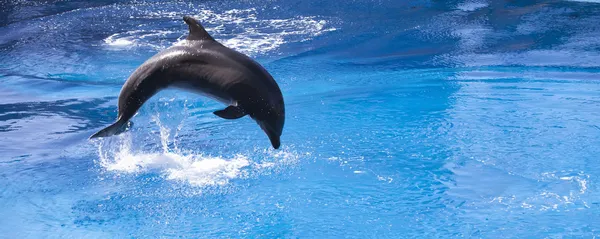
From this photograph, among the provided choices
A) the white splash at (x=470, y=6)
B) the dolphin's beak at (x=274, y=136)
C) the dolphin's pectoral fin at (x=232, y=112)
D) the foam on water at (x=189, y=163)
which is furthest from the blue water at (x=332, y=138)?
the dolphin's pectoral fin at (x=232, y=112)

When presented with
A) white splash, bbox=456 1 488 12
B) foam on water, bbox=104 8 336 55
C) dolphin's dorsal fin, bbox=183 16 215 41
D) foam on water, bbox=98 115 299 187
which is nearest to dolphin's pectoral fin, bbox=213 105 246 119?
dolphin's dorsal fin, bbox=183 16 215 41

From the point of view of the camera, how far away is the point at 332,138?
5137mm

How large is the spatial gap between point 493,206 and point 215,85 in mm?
1849

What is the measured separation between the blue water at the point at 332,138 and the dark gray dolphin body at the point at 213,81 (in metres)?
0.84

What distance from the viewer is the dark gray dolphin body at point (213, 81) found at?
307cm

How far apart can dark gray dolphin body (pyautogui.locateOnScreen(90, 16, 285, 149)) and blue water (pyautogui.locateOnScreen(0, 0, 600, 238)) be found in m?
0.84

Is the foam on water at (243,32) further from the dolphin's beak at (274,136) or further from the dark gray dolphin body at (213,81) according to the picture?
the dolphin's beak at (274,136)

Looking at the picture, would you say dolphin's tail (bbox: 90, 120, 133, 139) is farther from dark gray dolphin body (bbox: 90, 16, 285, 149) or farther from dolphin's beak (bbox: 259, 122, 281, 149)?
dolphin's beak (bbox: 259, 122, 281, 149)

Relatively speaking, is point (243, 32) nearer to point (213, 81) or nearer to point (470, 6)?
point (470, 6)

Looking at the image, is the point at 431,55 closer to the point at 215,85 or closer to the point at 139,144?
the point at 139,144

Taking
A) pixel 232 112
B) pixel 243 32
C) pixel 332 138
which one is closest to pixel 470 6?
pixel 243 32

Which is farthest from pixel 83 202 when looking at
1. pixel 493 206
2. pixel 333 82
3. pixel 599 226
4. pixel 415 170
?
pixel 333 82

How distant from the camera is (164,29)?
369 inches

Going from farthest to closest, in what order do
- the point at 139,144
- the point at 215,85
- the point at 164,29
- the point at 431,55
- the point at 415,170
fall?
the point at 164,29
the point at 431,55
the point at 139,144
the point at 415,170
the point at 215,85
